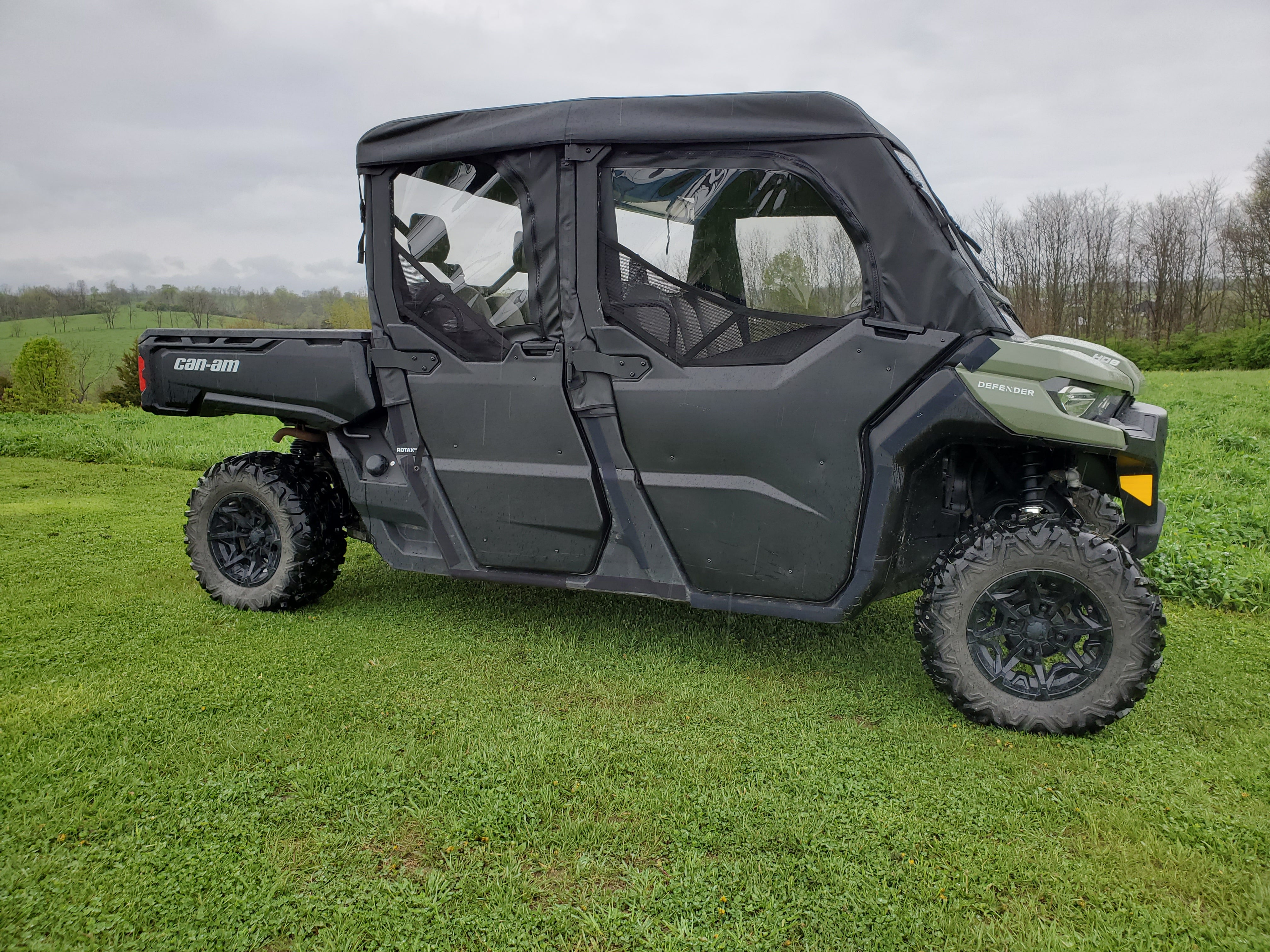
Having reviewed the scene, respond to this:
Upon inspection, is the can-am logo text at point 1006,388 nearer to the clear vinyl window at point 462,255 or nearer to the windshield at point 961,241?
the windshield at point 961,241

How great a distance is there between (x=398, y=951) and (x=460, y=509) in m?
2.16

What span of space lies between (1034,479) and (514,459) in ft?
7.05

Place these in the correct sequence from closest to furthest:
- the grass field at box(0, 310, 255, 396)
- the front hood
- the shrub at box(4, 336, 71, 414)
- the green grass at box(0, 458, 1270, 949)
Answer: the green grass at box(0, 458, 1270, 949) < the front hood < the shrub at box(4, 336, 71, 414) < the grass field at box(0, 310, 255, 396)

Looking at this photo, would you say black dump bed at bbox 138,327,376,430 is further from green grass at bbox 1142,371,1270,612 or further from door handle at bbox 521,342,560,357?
green grass at bbox 1142,371,1270,612

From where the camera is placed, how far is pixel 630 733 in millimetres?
2998

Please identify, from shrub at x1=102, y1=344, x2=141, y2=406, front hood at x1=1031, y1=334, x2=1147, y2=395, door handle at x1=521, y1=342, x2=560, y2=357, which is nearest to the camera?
front hood at x1=1031, y1=334, x2=1147, y2=395

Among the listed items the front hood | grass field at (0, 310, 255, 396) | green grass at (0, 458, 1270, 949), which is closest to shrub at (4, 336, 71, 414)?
grass field at (0, 310, 255, 396)

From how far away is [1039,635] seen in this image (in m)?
3.02

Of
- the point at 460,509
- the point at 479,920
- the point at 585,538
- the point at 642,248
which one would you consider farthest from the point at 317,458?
the point at 479,920

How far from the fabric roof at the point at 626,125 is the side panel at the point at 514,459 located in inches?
34.6

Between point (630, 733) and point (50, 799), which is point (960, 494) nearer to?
point (630, 733)

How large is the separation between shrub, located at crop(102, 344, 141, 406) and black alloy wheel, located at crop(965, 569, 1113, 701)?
1421 inches

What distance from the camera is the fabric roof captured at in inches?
122

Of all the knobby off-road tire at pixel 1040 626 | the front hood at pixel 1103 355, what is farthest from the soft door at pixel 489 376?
the front hood at pixel 1103 355
